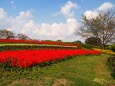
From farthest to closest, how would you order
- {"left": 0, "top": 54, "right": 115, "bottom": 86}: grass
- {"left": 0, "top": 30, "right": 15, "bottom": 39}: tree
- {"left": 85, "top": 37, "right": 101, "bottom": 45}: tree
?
{"left": 85, "top": 37, "right": 101, "bottom": 45}: tree
{"left": 0, "top": 30, "right": 15, "bottom": 39}: tree
{"left": 0, "top": 54, "right": 115, "bottom": 86}: grass

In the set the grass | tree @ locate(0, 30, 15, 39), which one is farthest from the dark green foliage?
the grass

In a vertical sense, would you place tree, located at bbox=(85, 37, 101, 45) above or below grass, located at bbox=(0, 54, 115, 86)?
above

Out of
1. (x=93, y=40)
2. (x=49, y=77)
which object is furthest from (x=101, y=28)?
(x=49, y=77)

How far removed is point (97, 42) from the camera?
44625 mm

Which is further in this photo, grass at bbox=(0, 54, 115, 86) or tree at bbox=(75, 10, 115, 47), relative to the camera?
tree at bbox=(75, 10, 115, 47)

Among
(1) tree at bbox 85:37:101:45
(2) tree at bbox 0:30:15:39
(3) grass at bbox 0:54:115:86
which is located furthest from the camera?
(1) tree at bbox 85:37:101:45

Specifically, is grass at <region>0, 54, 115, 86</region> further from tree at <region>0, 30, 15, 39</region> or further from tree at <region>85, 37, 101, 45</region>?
tree at <region>85, 37, 101, 45</region>

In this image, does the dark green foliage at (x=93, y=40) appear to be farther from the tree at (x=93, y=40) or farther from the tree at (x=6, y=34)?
the tree at (x=6, y=34)

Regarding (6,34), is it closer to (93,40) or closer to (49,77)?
(93,40)

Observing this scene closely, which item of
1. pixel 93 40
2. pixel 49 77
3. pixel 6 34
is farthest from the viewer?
pixel 93 40

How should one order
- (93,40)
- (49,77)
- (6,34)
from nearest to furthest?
(49,77)
(6,34)
(93,40)

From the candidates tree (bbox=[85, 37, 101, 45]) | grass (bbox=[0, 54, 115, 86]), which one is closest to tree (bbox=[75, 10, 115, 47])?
tree (bbox=[85, 37, 101, 45])

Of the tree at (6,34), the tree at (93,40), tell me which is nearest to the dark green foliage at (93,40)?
the tree at (93,40)

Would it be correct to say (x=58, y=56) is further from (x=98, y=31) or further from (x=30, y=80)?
(x=98, y=31)
